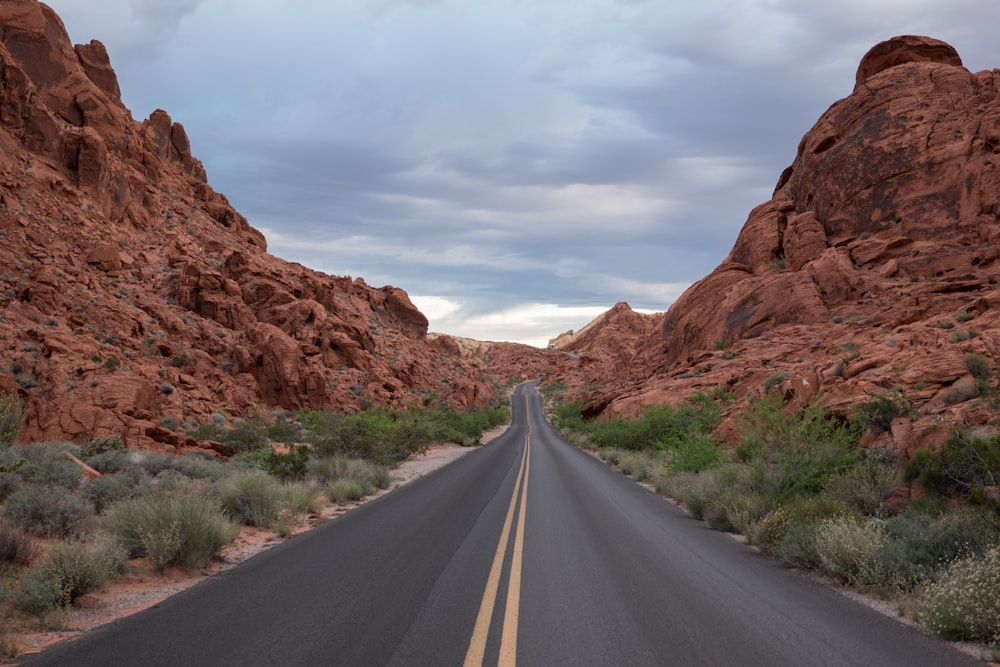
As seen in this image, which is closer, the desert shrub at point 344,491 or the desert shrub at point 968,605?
the desert shrub at point 968,605

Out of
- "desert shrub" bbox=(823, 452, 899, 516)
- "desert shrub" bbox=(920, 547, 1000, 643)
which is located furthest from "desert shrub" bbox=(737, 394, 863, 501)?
"desert shrub" bbox=(920, 547, 1000, 643)

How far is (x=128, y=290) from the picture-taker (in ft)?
116

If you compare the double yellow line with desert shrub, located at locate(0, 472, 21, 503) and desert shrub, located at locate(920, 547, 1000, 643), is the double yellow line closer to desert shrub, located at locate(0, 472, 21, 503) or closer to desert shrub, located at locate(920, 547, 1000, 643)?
desert shrub, located at locate(920, 547, 1000, 643)

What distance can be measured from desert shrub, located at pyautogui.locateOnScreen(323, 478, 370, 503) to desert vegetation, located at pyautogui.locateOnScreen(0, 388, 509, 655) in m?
0.03

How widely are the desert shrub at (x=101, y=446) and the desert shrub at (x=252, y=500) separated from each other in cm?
707

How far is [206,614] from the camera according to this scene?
20.3ft

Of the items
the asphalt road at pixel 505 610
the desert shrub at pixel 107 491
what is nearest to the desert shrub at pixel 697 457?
the asphalt road at pixel 505 610

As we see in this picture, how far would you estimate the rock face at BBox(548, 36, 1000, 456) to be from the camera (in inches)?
1018

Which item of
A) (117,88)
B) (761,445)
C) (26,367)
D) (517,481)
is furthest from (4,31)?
(761,445)

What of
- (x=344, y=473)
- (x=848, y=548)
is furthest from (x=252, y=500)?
(x=848, y=548)

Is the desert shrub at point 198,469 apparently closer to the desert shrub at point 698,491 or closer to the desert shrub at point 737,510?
the desert shrub at point 698,491

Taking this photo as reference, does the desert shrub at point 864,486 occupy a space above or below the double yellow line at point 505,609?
above

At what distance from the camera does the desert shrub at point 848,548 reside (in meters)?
7.69

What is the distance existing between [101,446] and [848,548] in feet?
63.9
